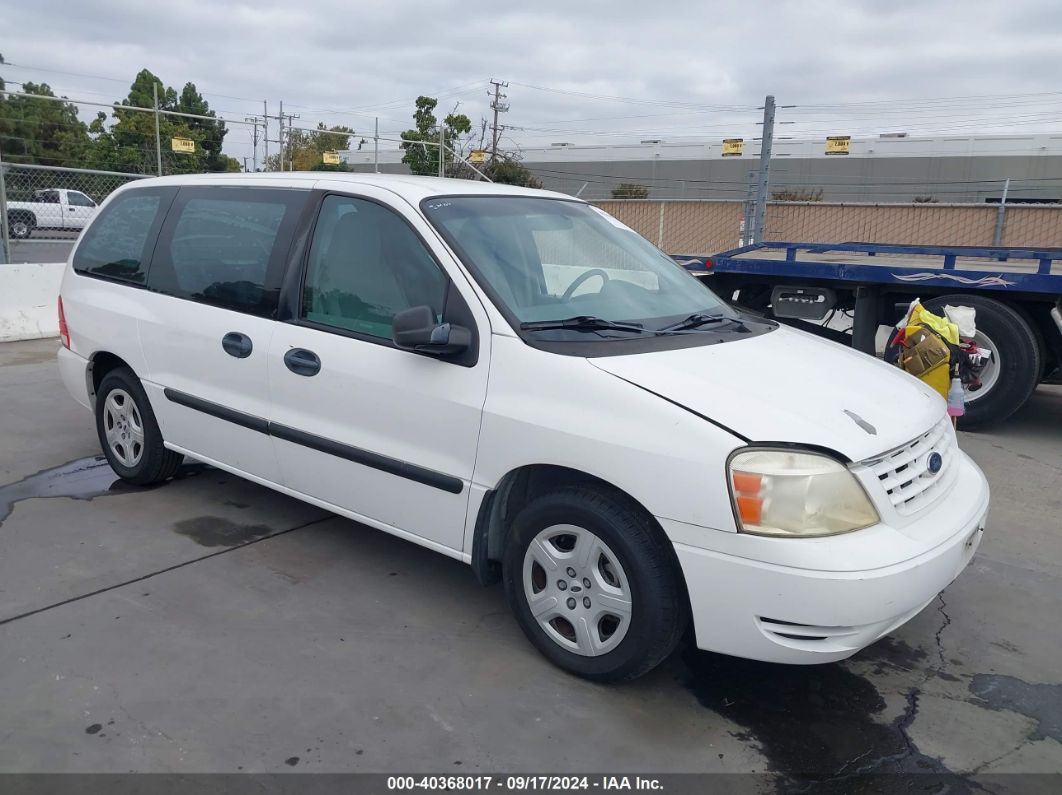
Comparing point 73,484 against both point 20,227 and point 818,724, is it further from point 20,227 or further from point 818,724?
point 20,227

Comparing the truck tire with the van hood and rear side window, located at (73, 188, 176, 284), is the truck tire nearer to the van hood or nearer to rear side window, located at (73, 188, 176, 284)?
rear side window, located at (73, 188, 176, 284)

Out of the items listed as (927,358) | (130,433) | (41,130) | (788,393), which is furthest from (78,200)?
(41,130)

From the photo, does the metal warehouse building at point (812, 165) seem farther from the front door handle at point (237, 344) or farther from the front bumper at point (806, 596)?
the front bumper at point (806, 596)

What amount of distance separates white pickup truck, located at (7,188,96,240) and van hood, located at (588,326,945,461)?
9706mm

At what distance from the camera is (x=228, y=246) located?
4.45 m

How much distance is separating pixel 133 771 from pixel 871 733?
240 cm

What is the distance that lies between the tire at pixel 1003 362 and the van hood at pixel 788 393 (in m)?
3.93

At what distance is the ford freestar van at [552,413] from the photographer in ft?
9.29

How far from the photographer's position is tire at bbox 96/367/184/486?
495 cm

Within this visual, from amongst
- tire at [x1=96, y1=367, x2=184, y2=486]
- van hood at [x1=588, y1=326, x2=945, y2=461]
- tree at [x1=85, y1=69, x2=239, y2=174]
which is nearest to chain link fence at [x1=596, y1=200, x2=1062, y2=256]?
tree at [x1=85, y1=69, x2=239, y2=174]

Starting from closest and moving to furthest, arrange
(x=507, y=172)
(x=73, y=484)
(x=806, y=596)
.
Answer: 1. (x=806, y=596)
2. (x=73, y=484)
3. (x=507, y=172)

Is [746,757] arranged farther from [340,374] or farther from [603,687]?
[340,374]

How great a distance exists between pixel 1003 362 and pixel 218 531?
605 centimetres

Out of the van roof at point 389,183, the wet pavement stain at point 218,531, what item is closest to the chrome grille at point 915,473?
the van roof at point 389,183
